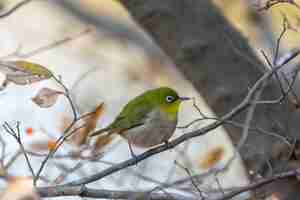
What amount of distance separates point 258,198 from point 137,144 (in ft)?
2.39

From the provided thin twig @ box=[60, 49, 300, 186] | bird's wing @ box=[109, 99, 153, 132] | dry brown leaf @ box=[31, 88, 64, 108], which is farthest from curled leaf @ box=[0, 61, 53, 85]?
bird's wing @ box=[109, 99, 153, 132]

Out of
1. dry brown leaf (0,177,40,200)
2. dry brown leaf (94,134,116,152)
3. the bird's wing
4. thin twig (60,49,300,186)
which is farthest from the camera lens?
the bird's wing

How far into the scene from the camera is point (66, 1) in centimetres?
698

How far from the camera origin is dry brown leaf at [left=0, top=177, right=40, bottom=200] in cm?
139

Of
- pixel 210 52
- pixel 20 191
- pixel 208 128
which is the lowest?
pixel 208 128

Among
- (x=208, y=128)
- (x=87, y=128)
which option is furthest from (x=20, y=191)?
(x=87, y=128)

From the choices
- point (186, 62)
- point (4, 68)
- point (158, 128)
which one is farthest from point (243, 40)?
point (4, 68)

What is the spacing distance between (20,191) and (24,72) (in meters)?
1.22

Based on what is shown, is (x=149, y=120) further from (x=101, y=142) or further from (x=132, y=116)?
(x=101, y=142)

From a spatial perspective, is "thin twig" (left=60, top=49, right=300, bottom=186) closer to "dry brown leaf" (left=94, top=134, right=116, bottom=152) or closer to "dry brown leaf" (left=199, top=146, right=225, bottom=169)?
"dry brown leaf" (left=94, top=134, right=116, bottom=152)

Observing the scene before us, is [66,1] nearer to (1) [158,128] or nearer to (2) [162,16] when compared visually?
(2) [162,16]

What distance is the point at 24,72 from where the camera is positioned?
8.46 feet

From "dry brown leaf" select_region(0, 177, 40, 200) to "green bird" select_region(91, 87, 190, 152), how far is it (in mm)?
1838

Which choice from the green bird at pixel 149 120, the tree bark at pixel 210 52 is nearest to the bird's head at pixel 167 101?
the green bird at pixel 149 120
